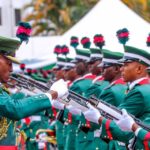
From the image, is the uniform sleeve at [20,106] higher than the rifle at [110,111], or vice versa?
the uniform sleeve at [20,106]

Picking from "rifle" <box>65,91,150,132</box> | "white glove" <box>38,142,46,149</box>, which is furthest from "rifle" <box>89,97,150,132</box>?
"white glove" <box>38,142,46,149</box>

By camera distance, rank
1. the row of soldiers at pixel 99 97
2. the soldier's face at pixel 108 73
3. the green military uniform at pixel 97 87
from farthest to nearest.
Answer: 1. the green military uniform at pixel 97 87
2. the soldier's face at pixel 108 73
3. the row of soldiers at pixel 99 97

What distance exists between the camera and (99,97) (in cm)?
966

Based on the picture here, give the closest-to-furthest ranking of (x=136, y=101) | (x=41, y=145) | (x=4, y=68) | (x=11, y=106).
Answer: (x=11, y=106) → (x=4, y=68) → (x=136, y=101) → (x=41, y=145)

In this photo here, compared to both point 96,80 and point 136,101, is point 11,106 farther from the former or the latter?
point 96,80

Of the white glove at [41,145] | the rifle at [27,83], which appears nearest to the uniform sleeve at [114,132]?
the rifle at [27,83]

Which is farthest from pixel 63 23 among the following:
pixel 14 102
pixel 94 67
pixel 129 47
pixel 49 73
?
pixel 14 102

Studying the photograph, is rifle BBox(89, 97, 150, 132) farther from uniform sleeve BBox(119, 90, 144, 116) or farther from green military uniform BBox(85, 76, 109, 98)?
green military uniform BBox(85, 76, 109, 98)

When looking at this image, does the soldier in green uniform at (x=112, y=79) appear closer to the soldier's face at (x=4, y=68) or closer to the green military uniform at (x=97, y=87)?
the green military uniform at (x=97, y=87)

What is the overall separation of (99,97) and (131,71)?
1210 mm

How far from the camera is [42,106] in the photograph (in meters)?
6.79

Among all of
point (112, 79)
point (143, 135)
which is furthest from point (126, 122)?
point (112, 79)

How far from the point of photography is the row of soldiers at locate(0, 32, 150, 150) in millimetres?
6885

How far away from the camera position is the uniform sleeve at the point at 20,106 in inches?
262
